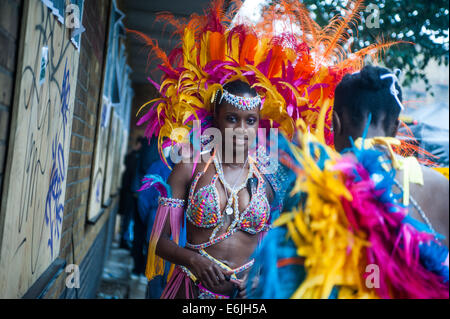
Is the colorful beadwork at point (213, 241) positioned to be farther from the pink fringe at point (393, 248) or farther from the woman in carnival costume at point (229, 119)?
the pink fringe at point (393, 248)

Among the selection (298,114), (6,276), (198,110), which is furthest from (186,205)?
(6,276)

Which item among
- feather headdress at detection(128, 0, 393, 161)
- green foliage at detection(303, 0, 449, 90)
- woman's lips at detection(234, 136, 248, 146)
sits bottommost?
woman's lips at detection(234, 136, 248, 146)

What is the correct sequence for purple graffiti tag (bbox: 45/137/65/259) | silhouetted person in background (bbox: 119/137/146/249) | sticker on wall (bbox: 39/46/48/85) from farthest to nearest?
silhouetted person in background (bbox: 119/137/146/249), purple graffiti tag (bbox: 45/137/65/259), sticker on wall (bbox: 39/46/48/85)

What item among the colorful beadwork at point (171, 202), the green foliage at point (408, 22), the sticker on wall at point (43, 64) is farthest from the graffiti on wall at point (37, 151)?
the green foliage at point (408, 22)

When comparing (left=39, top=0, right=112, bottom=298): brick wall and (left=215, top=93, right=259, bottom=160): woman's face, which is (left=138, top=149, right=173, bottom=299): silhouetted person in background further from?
(left=215, top=93, right=259, bottom=160): woman's face

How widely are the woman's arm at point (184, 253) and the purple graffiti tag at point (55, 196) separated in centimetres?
62

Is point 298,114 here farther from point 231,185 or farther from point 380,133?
point 380,133

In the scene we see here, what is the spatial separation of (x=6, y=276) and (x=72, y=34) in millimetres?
1426

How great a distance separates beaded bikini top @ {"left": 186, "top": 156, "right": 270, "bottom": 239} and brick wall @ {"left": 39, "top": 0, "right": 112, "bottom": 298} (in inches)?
34.4

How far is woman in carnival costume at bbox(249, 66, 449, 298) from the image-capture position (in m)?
1.59

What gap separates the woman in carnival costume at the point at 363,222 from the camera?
1.59m

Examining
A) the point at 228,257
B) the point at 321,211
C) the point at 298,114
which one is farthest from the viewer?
the point at 298,114

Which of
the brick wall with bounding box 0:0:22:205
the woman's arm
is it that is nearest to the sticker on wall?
the brick wall with bounding box 0:0:22:205

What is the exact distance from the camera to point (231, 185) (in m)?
2.99
